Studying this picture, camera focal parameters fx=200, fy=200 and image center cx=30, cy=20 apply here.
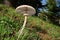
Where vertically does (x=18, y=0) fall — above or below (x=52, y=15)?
above

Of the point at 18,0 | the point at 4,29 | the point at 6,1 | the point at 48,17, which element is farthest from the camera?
the point at 48,17

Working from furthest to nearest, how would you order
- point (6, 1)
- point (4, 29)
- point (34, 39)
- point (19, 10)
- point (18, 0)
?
point (18, 0) → point (6, 1) → point (34, 39) → point (4, 29) → point (19, 10)

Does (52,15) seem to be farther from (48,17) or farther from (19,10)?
(19,10)

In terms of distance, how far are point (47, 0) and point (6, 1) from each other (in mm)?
5284

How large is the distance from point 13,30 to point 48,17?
910 centimetres

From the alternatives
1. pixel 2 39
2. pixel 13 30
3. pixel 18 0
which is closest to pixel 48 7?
pixel 18 0

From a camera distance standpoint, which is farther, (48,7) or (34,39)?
(48,7)

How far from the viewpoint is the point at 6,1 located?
10781mm

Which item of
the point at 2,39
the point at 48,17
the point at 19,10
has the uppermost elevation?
the point at 19,10

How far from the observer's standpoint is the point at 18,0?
1236 centimetres

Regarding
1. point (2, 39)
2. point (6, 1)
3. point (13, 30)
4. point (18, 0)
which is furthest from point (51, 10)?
point (2, 39)

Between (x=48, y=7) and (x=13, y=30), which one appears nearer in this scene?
(x=13, y=30)

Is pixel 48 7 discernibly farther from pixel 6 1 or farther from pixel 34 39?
pixel 34 39

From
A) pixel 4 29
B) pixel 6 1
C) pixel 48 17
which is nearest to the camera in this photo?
pixel 4 29
